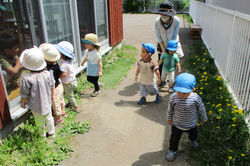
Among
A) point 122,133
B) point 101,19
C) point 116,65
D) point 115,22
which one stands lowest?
point 122,133

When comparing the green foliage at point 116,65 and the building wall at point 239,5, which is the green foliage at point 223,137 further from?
the building wall at point 239,5

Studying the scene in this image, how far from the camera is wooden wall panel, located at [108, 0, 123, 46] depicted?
312 inches

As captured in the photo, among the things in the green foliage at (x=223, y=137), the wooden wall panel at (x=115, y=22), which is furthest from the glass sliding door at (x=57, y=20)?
the green foliage at (x=223, y=137)

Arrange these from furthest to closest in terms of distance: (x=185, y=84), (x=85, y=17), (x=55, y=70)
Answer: (x=85, y=17) → (x=55, y=70) → (x=185, y=84)

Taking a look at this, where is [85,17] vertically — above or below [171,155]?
above

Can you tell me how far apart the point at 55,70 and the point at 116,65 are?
12.4ft

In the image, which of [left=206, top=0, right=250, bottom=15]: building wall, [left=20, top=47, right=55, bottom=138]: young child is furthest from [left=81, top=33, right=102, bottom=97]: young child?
[left=206, top=0, right=250, bottom=15]: building wall

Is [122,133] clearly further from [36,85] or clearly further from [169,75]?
[169,75]

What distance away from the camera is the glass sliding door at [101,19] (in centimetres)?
709

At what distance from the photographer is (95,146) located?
3.39m

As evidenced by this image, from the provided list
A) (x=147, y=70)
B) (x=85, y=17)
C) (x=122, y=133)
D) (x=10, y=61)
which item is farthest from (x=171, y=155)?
(x=85, y=17)

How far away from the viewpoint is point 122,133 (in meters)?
3.70

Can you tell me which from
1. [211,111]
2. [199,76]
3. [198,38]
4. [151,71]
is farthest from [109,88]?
[198,38]

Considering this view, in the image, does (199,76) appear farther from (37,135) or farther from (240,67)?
(37,135)
